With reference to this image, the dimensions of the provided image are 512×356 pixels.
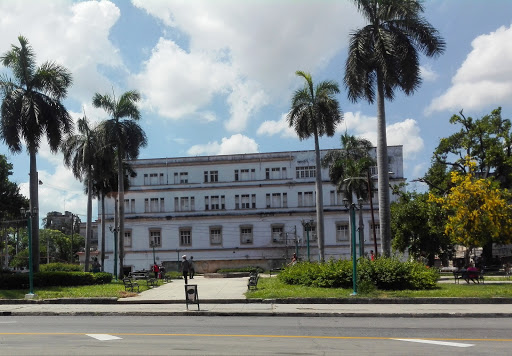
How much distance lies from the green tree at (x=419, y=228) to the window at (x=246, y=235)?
87.5 feet

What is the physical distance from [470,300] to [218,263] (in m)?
45.5

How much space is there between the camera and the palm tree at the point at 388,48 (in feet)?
87.9

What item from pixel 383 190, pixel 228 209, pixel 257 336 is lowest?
pixel 257 336

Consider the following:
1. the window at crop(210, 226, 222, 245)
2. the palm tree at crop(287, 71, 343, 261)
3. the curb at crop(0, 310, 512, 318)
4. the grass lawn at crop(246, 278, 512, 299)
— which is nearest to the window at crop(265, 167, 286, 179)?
the window at crop(210, 226, 222, 245)

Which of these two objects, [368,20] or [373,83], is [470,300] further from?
[368,20]

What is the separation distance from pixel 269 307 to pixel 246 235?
166 ft

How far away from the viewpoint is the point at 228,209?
6994 cm

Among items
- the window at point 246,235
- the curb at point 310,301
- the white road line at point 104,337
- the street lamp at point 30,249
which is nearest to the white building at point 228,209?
the window at point 246,235

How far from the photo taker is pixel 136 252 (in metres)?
69.5

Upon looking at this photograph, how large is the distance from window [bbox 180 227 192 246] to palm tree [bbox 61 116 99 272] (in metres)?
23.7

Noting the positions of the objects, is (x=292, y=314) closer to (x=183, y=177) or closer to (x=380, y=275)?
(x=380, y=275)

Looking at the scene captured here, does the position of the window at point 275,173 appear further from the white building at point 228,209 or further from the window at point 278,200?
the window at point 278,200

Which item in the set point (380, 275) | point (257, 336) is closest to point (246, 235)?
point (380, 275)

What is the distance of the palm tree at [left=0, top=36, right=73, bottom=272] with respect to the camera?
3031cm
